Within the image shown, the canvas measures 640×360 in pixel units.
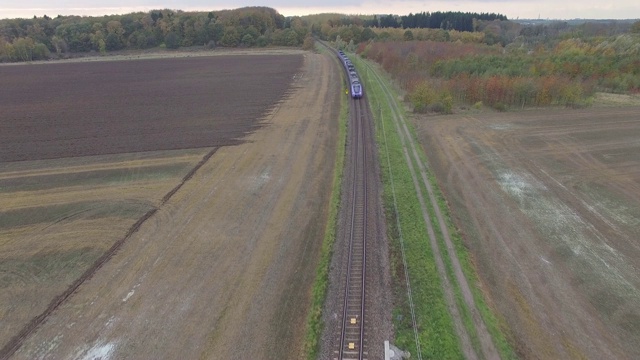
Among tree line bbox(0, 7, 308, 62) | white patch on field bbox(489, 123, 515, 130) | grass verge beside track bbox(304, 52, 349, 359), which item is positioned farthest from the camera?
tree line bbox(0, 7, 308, 62)

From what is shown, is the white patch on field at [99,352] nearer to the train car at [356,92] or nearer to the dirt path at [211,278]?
A: the dirt path at [211,278]

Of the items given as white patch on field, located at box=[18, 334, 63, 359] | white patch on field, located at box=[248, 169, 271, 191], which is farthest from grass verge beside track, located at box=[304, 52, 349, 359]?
white patch on field, located at box=[18, 334, 63, 359]

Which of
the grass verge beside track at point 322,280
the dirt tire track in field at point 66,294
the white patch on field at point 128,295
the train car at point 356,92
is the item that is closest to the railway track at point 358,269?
the grass verge beside track at point 322,280

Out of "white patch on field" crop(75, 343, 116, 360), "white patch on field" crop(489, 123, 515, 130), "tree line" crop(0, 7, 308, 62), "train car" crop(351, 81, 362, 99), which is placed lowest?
"white patch on field" crop(75, 343, 116, 360)

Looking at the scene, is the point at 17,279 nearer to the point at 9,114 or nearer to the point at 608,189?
the point at 608,189

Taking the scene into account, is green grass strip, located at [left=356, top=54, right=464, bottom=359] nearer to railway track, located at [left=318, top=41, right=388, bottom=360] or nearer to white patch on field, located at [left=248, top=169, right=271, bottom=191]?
railway track, located at [left=318, top=41, right=388, bottom=360]

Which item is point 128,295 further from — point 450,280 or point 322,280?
point 450,280
